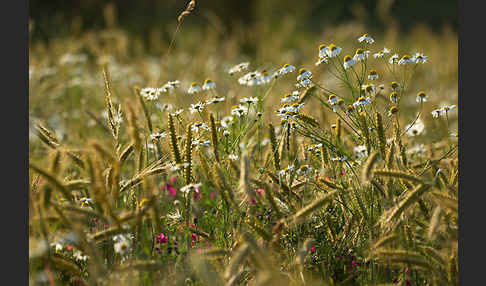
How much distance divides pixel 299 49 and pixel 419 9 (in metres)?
11.4

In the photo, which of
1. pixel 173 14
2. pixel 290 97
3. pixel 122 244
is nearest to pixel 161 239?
pixel 122 244

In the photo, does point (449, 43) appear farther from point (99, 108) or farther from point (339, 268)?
point (339, 268)

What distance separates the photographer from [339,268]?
6.40 ft

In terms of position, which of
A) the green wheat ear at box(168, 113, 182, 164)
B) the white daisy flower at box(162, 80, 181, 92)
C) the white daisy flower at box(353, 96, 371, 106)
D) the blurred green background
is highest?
the blurred green background

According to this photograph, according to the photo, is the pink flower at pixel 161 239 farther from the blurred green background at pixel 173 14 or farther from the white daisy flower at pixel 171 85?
the blurred green background at pixel 173 14

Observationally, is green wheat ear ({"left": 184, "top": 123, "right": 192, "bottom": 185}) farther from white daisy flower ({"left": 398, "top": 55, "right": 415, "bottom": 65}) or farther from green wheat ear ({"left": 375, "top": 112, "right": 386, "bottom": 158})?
white daisy flower ({"left": 398, "top": 55, "right": 415, "bottom": 65})

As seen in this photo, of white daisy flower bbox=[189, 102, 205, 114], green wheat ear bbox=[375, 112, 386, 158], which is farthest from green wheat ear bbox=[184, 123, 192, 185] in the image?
Result: green wheat ear bbox=[375, 112, 386, 158]

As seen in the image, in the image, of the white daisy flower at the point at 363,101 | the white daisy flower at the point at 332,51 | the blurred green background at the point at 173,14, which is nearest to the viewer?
the white daisy flower at the point at 363,101

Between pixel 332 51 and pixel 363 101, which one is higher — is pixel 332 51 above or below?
above

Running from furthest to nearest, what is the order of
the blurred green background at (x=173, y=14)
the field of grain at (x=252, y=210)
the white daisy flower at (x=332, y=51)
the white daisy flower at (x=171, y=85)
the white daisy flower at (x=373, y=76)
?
the blurred green background at (x=173, y=14) < the white daisy flower at (x=171, y=85) < the white daisy flower at (x=373, y=76) < the white daisy flower at (x=332, y=51) < the field of grain at (x=252, y=210)

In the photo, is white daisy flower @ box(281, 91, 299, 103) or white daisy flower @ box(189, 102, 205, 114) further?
white daisy flower @ box(189, 102, 205, 114)

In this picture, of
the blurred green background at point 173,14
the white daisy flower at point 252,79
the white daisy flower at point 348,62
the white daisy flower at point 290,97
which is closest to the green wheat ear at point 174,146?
the white daisy flower at point 290,97

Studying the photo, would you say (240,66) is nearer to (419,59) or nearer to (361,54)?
(361,54)

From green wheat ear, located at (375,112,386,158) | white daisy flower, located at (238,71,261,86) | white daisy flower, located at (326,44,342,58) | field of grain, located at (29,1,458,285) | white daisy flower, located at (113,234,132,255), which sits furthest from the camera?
white daisy flower, located at (238,71,261,86)
